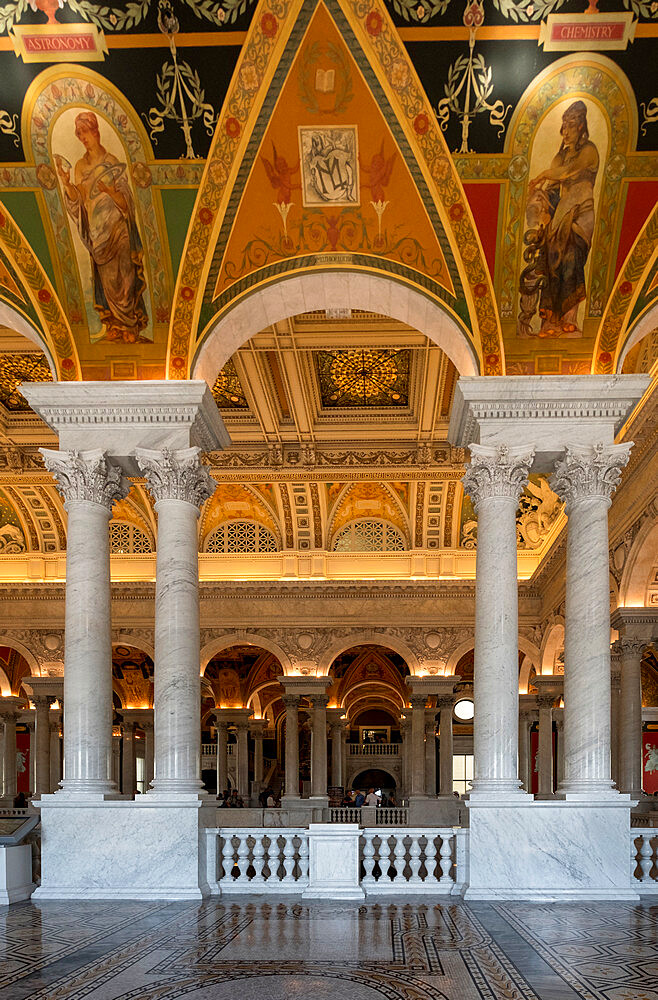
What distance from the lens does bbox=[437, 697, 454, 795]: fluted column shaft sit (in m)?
23.7

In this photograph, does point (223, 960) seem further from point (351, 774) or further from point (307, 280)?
point (351, 774)

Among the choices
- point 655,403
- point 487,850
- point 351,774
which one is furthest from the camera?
point 351,774

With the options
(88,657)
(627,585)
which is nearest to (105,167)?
(88,657)

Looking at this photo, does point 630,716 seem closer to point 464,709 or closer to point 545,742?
point 545,742

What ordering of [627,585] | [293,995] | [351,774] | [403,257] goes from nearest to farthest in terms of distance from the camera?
1. [293,995]
2. [403,257]
3. [627,585]
4. [351,774]

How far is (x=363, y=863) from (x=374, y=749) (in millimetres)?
28172

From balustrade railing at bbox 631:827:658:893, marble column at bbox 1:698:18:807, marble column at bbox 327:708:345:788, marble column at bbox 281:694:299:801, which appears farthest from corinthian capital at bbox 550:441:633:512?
marble column at bbox 327:708:345:788

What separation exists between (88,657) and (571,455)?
550 cm

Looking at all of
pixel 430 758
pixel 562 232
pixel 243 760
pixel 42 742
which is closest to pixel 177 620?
pixel 562 232

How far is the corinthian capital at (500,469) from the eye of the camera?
1124 cm

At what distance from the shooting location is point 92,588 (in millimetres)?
11148

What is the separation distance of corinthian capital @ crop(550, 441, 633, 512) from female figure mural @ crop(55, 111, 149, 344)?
4967 millimetres

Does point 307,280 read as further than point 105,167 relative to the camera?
Yes

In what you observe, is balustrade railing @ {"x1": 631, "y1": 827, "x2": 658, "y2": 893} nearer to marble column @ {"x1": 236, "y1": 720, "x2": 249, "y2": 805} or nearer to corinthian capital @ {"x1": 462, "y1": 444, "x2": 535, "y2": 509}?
corinthian capital @ {"x1": 462, "y1": 444, "x2": 535, "y2": 509}
